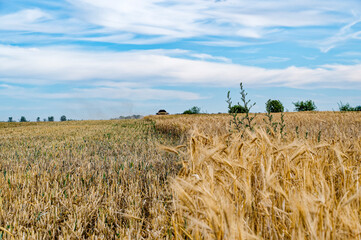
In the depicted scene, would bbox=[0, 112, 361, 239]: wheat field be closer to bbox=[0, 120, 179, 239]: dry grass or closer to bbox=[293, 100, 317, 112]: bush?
bbox=[0, 120, 179, 239]: dry grass

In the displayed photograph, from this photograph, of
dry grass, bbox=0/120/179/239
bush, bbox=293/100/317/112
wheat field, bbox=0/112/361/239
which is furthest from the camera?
bush, bbox=293/100/317/112

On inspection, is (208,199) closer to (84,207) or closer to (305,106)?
(84,207)

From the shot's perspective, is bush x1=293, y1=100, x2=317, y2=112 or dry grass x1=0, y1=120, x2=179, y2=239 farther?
bush x1=293, y1=100, x2=317, y2=112

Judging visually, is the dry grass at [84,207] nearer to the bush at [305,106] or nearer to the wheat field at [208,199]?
the wheat field at [208,199]

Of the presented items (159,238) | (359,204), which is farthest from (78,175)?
(359,204)

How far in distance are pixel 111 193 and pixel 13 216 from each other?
987 mm

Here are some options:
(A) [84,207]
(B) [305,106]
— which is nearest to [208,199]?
(A) [84,207]

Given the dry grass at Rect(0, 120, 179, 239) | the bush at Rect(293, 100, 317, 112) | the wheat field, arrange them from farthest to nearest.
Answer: the bush at Rect(293, 100, 317, 112), the dry grass at Rect(0, 120, 179, 239), the wheat field

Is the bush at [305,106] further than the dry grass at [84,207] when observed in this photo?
Yes

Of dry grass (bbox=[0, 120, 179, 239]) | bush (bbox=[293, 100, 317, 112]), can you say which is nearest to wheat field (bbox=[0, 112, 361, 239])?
dry grass (bbox=[0, 120, 179, 239])

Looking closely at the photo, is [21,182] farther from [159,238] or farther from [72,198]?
[159,238]

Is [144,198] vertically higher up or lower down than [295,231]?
lower down

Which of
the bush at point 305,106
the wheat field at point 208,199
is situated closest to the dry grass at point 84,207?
the wheat field at point 208,199

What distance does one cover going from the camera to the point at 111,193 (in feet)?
10.6
